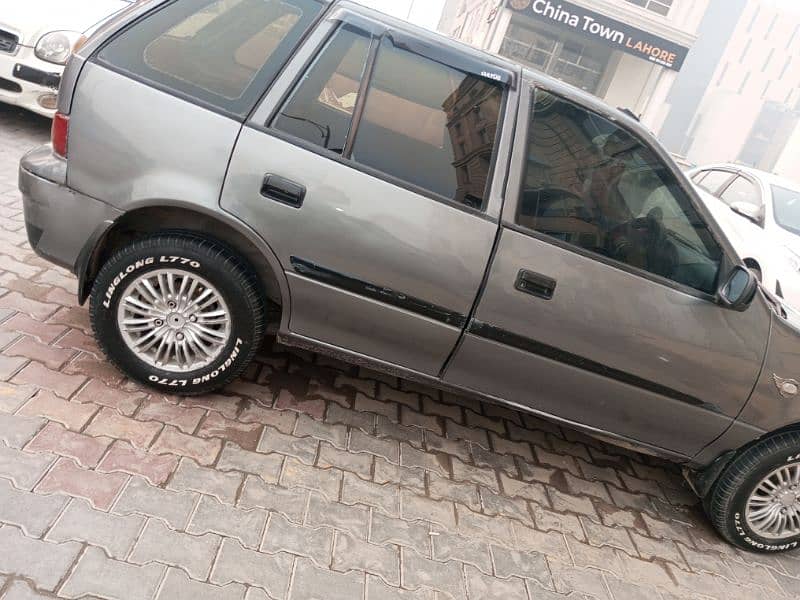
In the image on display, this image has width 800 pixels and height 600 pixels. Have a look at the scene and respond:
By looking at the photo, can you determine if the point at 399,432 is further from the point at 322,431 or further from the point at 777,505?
the point at 777,505

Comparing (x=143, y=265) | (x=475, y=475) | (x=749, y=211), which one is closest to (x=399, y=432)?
(x=475, y=475)

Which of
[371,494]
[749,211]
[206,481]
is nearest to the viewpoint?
[206,481]

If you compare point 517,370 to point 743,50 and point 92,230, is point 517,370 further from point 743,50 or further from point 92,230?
point 743,50

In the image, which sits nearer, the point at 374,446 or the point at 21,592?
the point at 21,592

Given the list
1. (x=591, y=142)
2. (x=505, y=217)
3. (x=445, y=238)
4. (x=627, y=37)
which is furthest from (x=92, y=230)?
(x=627, y=37)

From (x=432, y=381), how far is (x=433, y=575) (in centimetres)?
88

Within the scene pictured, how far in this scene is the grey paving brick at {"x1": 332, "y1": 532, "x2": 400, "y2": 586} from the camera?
2.36 metres

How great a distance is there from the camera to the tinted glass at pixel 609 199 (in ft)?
8.96

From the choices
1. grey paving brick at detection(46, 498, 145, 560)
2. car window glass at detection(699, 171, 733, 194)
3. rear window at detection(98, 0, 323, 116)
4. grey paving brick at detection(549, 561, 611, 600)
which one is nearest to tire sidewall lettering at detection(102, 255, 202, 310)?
rear window at detection(98, 0, 323, 116)

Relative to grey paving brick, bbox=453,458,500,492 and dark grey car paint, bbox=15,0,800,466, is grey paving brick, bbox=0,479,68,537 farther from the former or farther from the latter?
grey paving brick, bbox=453,458,500,492

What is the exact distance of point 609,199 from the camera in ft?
9.20

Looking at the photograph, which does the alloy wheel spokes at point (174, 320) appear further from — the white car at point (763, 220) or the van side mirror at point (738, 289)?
the white car at point (763, 220)

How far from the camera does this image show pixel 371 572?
93.0 inches

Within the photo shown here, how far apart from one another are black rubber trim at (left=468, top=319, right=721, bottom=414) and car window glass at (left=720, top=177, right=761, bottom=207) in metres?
4.94
